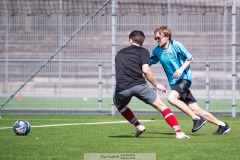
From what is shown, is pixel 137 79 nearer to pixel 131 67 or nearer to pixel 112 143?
pixel 131 67

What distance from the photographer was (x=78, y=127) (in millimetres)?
14430

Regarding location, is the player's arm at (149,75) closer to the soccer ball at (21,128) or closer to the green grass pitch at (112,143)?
the green grass pitch at (112,143)

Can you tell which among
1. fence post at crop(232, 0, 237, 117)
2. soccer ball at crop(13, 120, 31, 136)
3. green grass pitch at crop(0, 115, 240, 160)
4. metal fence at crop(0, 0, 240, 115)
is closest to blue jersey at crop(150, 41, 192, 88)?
green grass pitch at crop(0, 115, 240, 160)

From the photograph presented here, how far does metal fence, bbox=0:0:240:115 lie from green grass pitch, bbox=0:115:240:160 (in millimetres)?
5568

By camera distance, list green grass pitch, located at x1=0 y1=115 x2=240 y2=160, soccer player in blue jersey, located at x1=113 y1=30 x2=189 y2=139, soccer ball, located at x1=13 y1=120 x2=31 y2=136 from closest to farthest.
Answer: green grass pitch, located at x1=0 y1=115 x2=240 y2=160, soccer player in blue jersey, located at x1=113 y1=30 x2=189 y2=139, soccer ball, located at x1=13 y1=120 x2=31 y2=136

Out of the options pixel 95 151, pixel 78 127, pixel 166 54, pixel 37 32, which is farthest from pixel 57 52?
pixel 95 151

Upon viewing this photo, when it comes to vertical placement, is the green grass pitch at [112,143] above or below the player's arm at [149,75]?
below

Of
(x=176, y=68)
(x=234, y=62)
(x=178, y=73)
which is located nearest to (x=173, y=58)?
(x=176, y=68)

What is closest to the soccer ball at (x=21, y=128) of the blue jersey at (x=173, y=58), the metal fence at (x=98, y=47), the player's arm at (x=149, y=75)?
the player's arm at (x=149, y=75)

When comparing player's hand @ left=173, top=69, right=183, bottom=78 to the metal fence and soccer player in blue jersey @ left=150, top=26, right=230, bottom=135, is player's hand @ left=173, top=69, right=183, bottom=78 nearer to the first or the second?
soccer player in blue jersey @ left=150, top=26, right=230, bottom=135

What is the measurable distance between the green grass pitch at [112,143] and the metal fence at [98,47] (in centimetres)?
557

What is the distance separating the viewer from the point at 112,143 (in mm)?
10492

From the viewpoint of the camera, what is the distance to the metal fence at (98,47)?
19.4m

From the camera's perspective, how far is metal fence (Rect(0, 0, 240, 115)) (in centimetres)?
1942
